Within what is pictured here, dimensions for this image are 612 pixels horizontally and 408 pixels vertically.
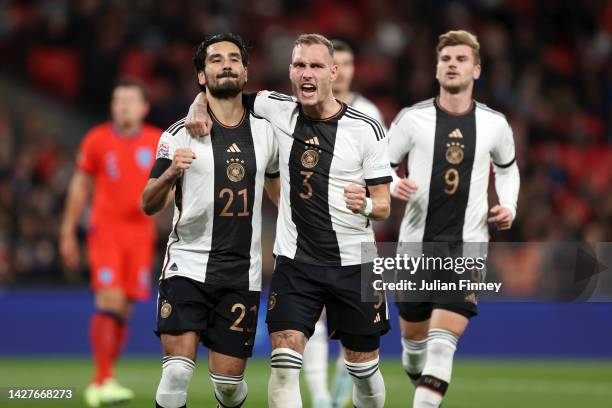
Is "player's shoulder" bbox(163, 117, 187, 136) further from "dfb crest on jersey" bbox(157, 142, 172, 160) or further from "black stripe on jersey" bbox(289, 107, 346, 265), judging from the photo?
"black stripe on jersey" bbox(289, 107, 346, 265)

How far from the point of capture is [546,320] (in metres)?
13.5

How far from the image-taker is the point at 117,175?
9.66 metres

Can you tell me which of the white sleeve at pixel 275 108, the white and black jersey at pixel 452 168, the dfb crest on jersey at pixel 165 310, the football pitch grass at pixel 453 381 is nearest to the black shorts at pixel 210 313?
the dfb crest on jersey at pixel 165 310

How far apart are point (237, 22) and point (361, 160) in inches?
445

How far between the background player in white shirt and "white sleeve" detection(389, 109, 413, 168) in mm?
398

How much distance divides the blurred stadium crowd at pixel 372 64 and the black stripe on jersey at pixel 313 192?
7.70 metres

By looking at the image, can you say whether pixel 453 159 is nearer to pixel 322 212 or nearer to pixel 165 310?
pixel 322 212

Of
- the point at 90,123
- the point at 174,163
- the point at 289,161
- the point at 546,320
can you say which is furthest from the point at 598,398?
the point at 90,123

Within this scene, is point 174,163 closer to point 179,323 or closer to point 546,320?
point 179,323

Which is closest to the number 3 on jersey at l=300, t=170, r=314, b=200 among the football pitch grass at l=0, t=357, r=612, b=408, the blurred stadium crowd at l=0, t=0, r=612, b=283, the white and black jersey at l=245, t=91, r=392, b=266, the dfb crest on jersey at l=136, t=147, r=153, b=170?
the white and black jersey at l=245, t=91, r=392, b=266

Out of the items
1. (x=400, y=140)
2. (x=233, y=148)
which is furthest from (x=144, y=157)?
(x=233, y=148)

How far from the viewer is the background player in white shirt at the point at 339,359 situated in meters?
8.21

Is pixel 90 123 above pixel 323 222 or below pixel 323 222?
above

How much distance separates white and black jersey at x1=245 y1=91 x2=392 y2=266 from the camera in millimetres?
6547
